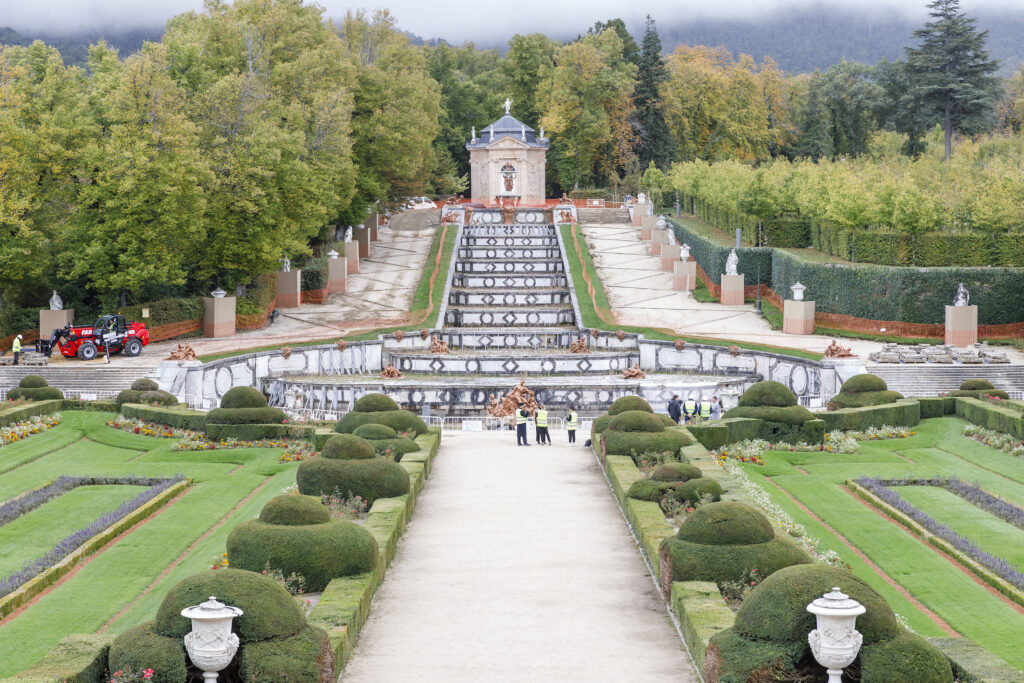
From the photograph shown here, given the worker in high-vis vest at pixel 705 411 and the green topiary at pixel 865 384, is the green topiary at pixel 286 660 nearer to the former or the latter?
the worker in high-vis vest at pixel 705 411

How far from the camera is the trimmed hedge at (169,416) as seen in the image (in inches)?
1598

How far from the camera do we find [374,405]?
127 ft

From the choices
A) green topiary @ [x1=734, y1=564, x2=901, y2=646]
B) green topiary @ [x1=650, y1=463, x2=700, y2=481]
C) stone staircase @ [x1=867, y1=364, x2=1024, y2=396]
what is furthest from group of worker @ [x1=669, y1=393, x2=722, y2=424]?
green topiary @ [x1=734, y1=564, x2=901, y2=646]

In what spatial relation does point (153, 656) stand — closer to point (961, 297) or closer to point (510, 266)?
point (961, 297)

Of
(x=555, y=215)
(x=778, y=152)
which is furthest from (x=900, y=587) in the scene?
(x=778, y=152)

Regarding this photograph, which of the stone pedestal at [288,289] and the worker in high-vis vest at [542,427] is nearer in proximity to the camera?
the worker in high-vis vest at [542,427]

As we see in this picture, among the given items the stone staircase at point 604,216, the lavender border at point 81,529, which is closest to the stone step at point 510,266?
the stone staircase at point 604,216

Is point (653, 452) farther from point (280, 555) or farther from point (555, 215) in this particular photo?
point (555, 215)

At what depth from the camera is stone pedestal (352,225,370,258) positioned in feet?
277

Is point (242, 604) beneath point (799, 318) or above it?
above

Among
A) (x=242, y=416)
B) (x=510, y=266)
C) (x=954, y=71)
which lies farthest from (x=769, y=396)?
(x=954, y=71)

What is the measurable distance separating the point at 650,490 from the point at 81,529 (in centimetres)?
1229

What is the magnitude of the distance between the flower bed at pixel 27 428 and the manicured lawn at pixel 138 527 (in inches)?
12.8

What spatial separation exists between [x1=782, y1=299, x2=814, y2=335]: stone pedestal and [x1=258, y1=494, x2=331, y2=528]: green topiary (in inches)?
1623
